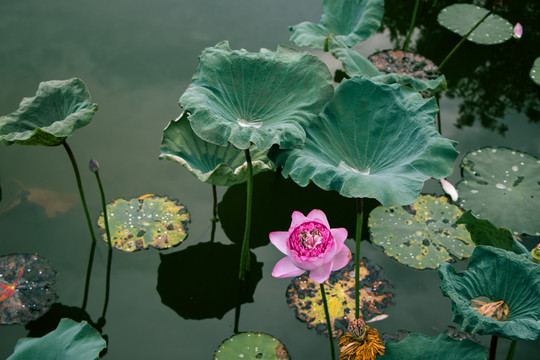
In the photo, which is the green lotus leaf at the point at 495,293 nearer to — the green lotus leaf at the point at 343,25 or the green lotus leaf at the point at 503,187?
the green lotus leaf at the point at 503,187

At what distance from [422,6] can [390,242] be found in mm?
2439

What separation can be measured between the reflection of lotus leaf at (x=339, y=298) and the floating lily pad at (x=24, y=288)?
3.54 feet

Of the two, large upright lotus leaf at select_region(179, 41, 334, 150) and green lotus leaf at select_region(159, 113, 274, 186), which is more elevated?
large upright lotus leaf at select_region(179, 41, 334, 150)

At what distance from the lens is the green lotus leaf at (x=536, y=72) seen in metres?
3.76

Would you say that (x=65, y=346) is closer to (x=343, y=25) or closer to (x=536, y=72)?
(x=343, y=25)

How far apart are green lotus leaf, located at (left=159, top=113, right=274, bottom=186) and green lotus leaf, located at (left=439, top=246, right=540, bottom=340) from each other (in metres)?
1.00

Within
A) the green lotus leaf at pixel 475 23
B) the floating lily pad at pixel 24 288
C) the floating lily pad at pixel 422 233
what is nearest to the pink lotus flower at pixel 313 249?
the floating lily pad at pixel 422 233

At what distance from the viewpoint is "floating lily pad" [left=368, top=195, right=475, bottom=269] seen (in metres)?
2.69

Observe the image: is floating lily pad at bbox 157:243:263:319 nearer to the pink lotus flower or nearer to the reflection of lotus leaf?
the reflection of lotus leaf

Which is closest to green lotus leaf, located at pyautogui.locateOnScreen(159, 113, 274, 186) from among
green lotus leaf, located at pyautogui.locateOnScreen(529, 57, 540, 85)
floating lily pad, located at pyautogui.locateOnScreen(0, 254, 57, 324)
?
floating lily pad, located at pyautogui.locateOnScreen(0, 254, 57, 324)

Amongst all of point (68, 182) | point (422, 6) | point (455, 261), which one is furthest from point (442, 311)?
point (422, 6)

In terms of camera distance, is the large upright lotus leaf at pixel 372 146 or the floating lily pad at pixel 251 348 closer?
the large upright lotus leaf at pixel 372 146

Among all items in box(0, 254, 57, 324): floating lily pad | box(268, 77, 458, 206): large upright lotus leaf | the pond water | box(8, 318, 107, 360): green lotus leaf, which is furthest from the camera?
the pond water

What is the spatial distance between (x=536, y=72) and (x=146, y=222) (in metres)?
2.77
